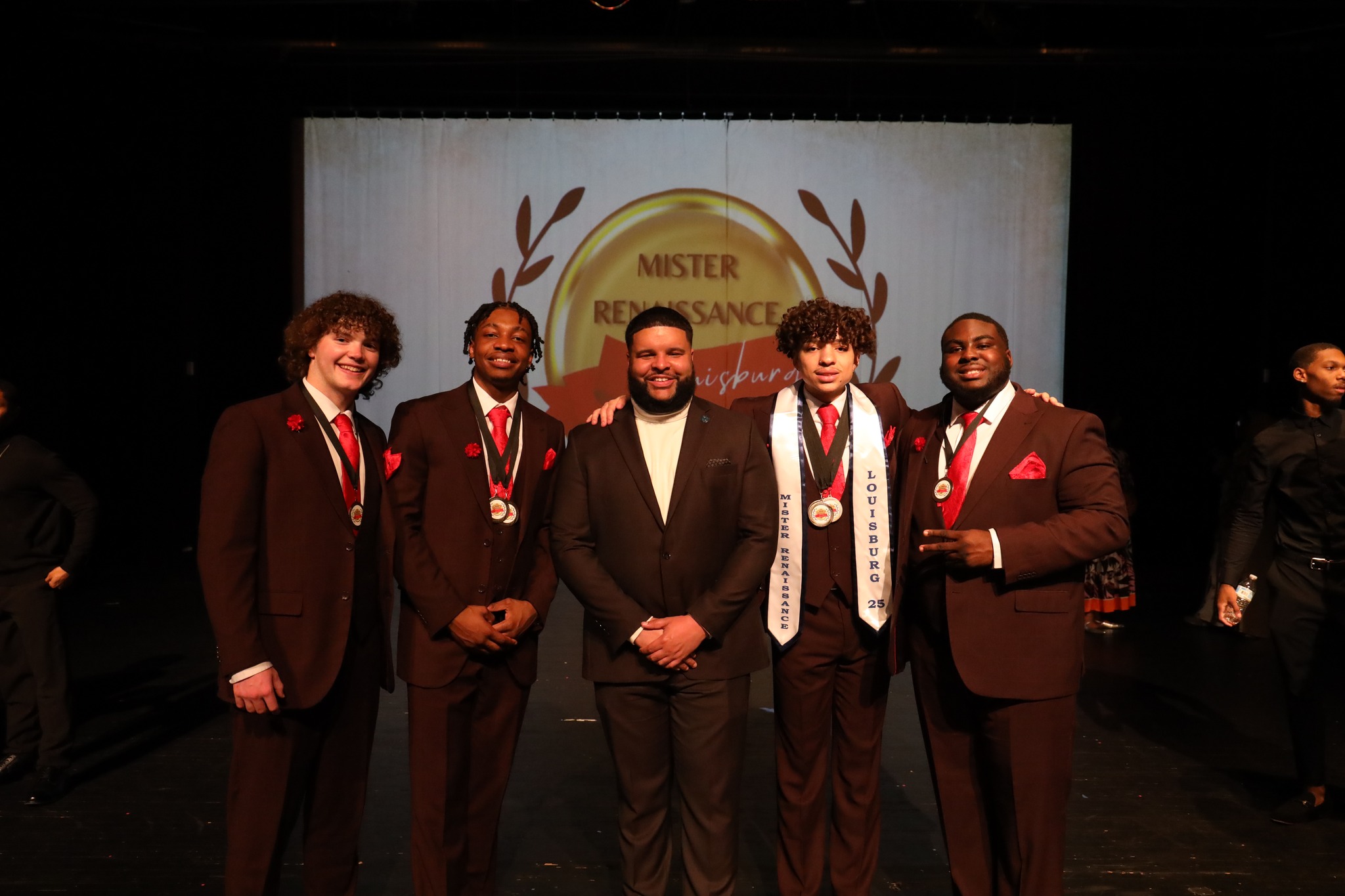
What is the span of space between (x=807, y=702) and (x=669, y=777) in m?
0.44

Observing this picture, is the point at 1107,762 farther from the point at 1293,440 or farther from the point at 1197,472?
the point at 1197,472

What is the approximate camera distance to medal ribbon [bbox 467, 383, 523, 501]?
8.59 ft

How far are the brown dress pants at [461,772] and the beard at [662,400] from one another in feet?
2.57

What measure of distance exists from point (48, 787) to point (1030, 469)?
11.8 ft

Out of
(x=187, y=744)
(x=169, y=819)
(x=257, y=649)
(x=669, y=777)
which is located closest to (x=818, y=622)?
(x=669, y=777)

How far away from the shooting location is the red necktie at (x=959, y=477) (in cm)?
256

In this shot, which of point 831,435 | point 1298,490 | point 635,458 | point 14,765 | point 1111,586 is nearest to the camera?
point 635,458

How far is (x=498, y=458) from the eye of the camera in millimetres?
2637

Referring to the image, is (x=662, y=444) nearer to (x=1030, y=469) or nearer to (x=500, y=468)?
(x=500, y=468)

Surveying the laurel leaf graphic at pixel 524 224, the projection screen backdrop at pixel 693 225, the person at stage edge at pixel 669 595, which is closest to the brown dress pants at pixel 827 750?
the person at stage edge at pixel 669 595

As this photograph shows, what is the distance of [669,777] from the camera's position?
2.51 metres

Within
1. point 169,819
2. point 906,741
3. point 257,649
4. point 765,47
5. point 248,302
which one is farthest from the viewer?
point 248,302

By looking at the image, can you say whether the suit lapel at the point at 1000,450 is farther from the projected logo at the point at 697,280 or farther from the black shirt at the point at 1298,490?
the projected logo at the point at 697,280

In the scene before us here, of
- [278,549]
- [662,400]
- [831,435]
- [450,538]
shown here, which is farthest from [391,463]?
[831,435]
